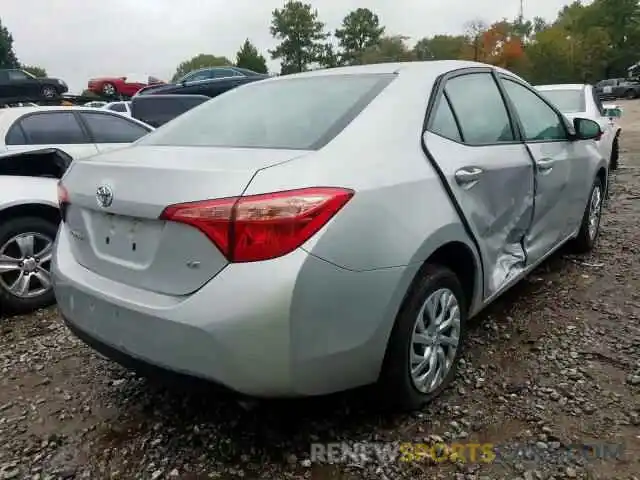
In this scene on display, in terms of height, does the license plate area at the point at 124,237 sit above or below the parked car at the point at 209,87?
below

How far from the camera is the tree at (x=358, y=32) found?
226ft

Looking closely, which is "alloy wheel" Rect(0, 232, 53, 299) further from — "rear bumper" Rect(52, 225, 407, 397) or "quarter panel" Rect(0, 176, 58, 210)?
"rear bumper" Rect(52, 225, 407, 397)

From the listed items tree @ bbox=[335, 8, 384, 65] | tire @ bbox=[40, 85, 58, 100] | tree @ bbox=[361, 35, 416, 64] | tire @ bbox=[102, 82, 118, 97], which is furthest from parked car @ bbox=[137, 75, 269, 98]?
tree @ bbox=[335, 8, 384, 65]

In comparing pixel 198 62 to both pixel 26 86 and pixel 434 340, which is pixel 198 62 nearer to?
pixel 26 86

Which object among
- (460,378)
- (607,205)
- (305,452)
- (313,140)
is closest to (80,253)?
(313,140)

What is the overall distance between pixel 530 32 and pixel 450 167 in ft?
272

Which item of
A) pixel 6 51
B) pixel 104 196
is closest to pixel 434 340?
pixel 104 196

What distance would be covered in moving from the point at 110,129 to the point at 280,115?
3559 millimetres

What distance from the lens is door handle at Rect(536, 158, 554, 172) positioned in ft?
10.6

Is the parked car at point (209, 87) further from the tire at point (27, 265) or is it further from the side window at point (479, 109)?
the side window at point (479, 109)

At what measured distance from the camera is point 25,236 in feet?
12.4

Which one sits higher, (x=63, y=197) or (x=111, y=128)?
(x=111, y=128)

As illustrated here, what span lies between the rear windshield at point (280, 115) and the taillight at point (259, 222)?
328 mm

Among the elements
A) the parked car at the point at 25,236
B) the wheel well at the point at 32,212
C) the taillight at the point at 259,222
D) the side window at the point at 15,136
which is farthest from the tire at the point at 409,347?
the side window at the point at 15,136
